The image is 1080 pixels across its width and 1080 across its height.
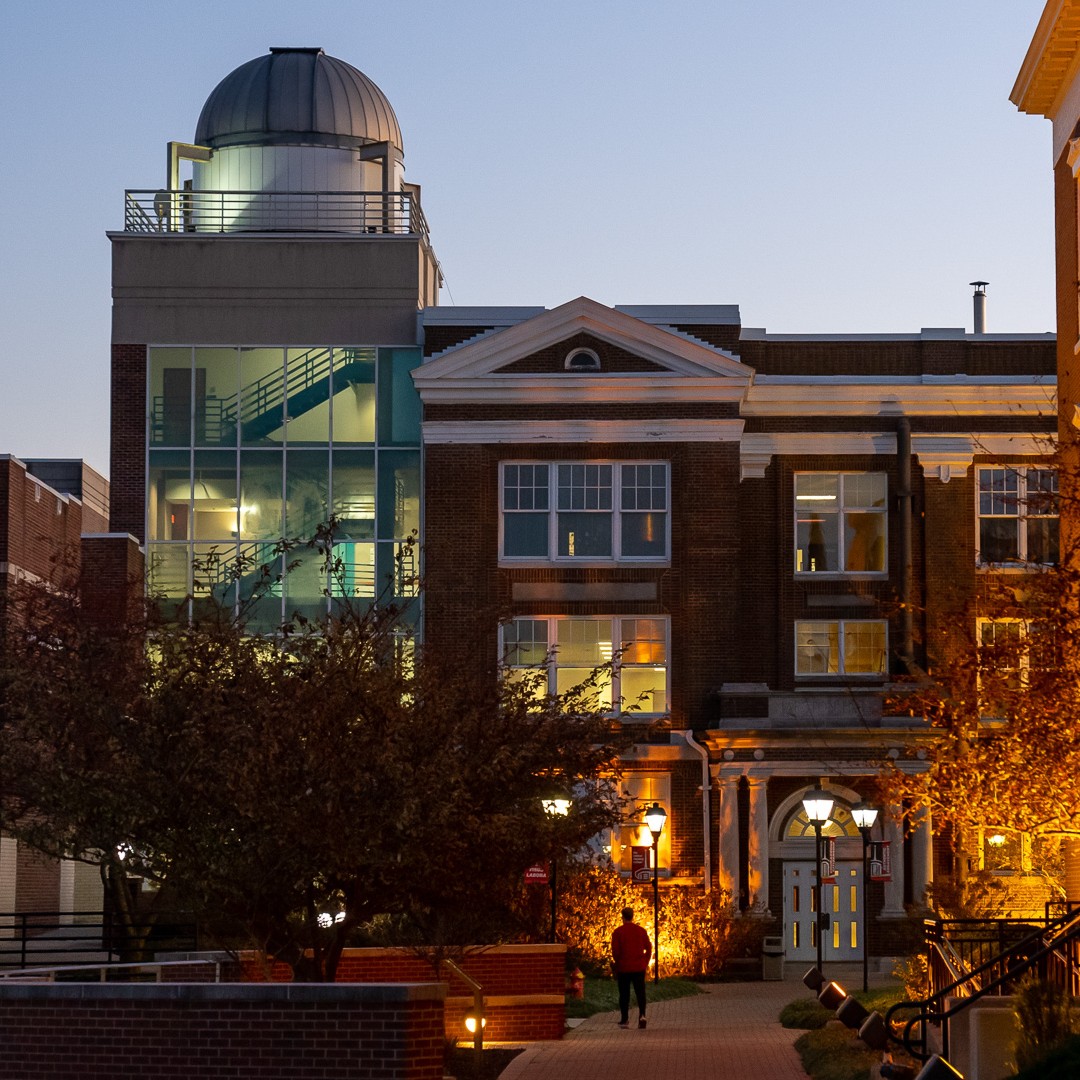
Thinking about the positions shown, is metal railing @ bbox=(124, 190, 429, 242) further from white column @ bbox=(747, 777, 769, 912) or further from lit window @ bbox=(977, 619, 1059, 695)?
lit window @ bbox=(977, 619, 1059, 695)

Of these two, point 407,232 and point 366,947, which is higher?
point 407,232

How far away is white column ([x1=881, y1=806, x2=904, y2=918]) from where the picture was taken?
44750mm

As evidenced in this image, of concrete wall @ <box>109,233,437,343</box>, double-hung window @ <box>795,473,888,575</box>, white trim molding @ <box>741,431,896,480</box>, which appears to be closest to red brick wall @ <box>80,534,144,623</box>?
concrete wall @ <box>109,233,437,343</box>

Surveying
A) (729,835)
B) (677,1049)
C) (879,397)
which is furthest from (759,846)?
(677,1049)

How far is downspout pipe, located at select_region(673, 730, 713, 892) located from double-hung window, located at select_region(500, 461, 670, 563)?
464 cm

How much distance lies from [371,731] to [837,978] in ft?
75.5

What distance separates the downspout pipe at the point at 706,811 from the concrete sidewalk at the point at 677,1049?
30.8 feet

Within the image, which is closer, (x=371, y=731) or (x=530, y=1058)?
(x=371, y=731)

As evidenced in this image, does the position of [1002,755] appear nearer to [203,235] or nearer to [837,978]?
[837,978]

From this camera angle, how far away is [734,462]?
4797cm

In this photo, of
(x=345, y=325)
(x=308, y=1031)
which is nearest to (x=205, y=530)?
(x=345, y=325)

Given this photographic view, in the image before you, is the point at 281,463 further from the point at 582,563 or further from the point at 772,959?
the point at 772,959

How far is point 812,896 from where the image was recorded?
151ft

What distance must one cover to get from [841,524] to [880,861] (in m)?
8.86
